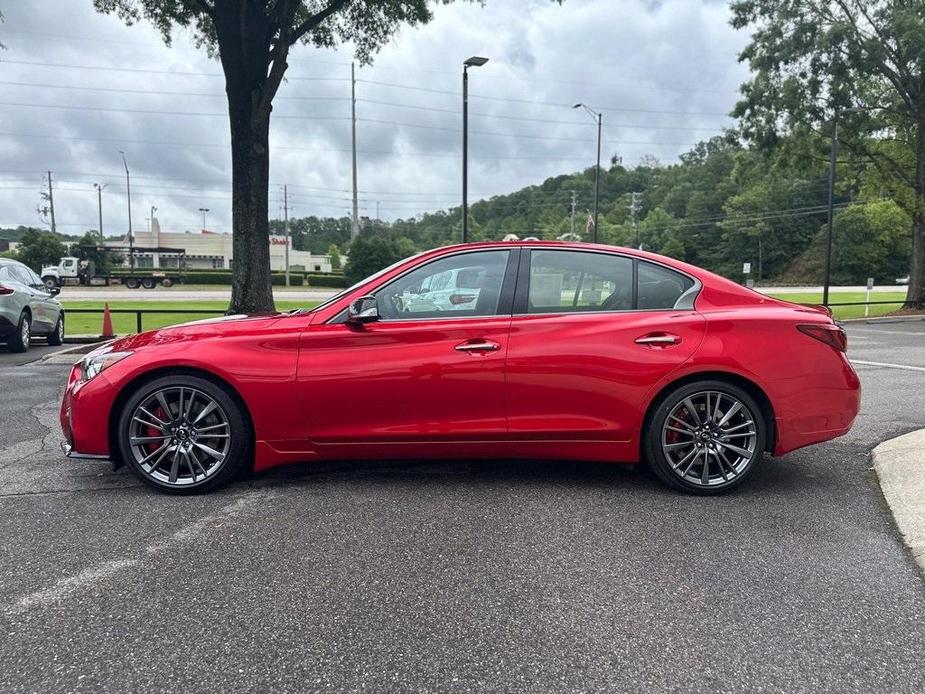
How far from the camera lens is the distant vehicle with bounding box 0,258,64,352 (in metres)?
11.1

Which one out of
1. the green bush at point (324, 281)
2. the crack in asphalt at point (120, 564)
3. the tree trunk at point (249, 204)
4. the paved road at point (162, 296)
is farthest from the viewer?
the green bush at point (324, 281)

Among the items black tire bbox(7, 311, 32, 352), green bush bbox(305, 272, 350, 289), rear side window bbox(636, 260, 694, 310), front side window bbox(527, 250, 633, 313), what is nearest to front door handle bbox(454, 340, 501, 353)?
front side window bbox(527, 250, 633, 313)

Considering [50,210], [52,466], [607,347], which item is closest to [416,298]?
[607,347]

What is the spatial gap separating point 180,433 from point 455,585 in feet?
7.19

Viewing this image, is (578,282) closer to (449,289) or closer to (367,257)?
(449,289)

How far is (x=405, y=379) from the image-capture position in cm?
414

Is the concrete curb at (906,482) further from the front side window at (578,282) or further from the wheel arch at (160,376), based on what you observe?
the wheel arch at (160,376)

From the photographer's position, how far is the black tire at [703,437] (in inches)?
166

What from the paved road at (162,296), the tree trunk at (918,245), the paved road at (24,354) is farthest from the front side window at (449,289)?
the tree trunk at (918,245)

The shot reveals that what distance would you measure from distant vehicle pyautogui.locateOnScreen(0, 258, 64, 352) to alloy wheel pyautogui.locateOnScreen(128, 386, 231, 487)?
867cm

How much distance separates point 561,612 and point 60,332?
13.3 metres

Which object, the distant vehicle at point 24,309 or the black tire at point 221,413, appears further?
the distant vehicle at point 24,309

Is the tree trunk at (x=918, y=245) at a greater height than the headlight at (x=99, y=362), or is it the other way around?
the tree trunk at (x=918, y=245)

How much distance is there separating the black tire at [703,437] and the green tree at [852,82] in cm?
2466
